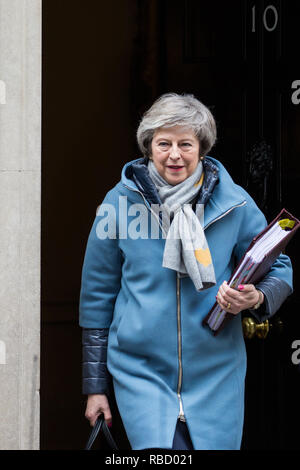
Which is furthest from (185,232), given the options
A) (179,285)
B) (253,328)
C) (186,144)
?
(253,328)

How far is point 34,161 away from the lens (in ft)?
8.25

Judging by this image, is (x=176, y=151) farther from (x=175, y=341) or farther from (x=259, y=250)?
(x=175, y=341)

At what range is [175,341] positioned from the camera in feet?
7.34

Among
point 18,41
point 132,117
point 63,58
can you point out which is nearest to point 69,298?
point 132,117

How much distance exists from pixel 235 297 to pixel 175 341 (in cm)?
26

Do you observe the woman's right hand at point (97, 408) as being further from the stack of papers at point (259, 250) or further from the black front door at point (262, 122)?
the black front door at point (262, 122)

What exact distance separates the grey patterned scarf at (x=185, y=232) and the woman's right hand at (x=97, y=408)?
0.53m

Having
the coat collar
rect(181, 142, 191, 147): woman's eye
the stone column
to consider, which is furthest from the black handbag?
rect(181, 142, 191, 147): woman's eye

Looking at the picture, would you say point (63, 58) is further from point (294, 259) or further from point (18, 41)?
point (294, 259)

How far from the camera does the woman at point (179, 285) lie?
2209 mm

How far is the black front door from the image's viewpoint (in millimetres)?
3115

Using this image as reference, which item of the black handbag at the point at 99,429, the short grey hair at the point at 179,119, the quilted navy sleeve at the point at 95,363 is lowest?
the black handbag at the point at 99,429

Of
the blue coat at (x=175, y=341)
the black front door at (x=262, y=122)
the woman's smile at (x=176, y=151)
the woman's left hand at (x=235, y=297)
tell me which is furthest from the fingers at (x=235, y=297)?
the black front door at (x=262, y=122)
